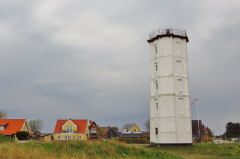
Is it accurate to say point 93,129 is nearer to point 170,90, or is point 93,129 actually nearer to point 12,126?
point 12,126

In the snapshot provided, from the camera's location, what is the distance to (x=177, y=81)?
4453 centimetres

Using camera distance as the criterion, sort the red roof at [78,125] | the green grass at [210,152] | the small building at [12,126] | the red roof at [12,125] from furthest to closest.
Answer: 1. the red roof at [78,125]
2. the red roof at [12,125]
3. the small building at [12,126]
4. the green grass at [210,152]

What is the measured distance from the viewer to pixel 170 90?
43.8 m

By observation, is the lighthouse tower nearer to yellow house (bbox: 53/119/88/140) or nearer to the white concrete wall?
the white concrete wall

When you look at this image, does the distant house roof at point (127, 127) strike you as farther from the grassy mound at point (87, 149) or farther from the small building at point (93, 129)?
the grassy mound at point (87, 149)

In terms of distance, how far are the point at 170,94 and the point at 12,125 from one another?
37.7 m

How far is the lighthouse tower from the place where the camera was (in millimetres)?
43156

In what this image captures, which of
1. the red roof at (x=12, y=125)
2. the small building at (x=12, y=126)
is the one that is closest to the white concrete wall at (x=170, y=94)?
the small building at (x=12, y=126)

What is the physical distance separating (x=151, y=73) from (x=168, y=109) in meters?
7.39

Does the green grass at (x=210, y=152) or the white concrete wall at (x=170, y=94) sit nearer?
the green grass at (x=210, y=152)

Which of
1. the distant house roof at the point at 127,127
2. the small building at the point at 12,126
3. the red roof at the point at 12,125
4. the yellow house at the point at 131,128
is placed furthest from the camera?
the distant house roof at the point at 127,127

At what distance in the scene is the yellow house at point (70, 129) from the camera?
2726 inches

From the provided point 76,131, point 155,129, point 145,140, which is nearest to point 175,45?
point 155,129

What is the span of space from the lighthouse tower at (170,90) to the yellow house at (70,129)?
95.1 ft
